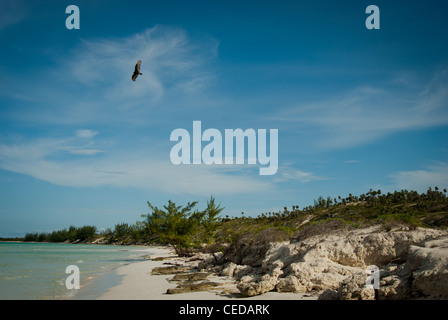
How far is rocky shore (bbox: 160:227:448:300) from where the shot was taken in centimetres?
722

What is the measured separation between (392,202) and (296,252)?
39.5 meters

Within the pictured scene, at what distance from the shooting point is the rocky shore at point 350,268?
722cm

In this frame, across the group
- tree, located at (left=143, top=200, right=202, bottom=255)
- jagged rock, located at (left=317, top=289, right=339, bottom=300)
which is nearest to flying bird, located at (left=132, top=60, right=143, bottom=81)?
jagged rock, located at (left=317, top=289, right=339, bottom=300)

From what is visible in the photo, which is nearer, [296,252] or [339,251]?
[339,251]

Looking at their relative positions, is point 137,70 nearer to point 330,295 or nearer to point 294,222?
point 330,295

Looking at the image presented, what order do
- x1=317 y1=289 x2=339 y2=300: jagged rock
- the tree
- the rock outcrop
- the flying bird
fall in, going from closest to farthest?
the rock outcrop, x1=317 y1=289 x2=339 y2=300: jagged rock, the flying bird, the tree

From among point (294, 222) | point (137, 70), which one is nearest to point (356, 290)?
point (137, 70)

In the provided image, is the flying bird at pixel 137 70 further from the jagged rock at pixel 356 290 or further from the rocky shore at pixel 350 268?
the jagged rock at pixel 356 290

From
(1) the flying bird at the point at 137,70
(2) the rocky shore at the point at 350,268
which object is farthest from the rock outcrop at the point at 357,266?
(1) the flying bird at the point at 137,70

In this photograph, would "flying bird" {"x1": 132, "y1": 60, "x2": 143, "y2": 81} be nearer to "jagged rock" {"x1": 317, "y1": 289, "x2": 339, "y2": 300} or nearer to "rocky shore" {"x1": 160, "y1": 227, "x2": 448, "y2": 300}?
"rocky shore" {"x1": 160, "y1": 227, "x2": 448, "y2": 300}

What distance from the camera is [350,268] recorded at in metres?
10.5
